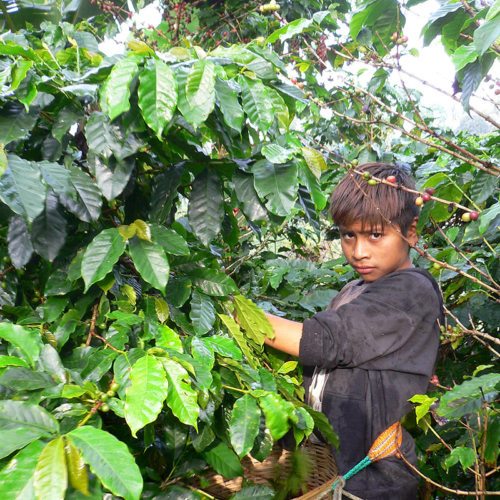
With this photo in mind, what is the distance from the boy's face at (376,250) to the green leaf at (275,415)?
70 centimetres

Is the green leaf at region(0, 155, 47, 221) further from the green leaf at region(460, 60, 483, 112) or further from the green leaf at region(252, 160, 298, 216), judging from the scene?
the green leaf at region(460, 60, 483, 112)

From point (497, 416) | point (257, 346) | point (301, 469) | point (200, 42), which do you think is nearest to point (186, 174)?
point (257, 346)

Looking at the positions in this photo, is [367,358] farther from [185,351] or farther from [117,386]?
[117,386]

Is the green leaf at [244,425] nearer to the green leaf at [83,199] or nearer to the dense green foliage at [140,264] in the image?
the dense green foliage at [140,264]

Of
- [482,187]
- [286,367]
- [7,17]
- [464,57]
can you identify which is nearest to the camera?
[464,57]

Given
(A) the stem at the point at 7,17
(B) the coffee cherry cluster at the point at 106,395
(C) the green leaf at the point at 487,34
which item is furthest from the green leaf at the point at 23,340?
(A) the stem at the point at 7,17

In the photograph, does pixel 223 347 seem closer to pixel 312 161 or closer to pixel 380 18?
pixel 312 161

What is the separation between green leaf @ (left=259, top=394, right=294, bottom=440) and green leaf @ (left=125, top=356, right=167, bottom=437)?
0.71 feet

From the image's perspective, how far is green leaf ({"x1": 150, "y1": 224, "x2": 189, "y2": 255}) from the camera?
969 mm

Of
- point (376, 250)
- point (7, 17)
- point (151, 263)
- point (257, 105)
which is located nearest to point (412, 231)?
point (376, 250)

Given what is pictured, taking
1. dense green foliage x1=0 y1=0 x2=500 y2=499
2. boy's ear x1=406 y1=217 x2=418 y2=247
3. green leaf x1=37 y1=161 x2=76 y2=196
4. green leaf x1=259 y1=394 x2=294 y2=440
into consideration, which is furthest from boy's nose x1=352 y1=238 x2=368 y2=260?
green leaf x1=37 y1=161 x2=76 y2=196

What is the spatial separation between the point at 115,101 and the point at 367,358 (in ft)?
2.79

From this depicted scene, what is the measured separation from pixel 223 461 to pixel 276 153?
21.3 inches

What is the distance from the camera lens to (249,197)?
3.59 feet
